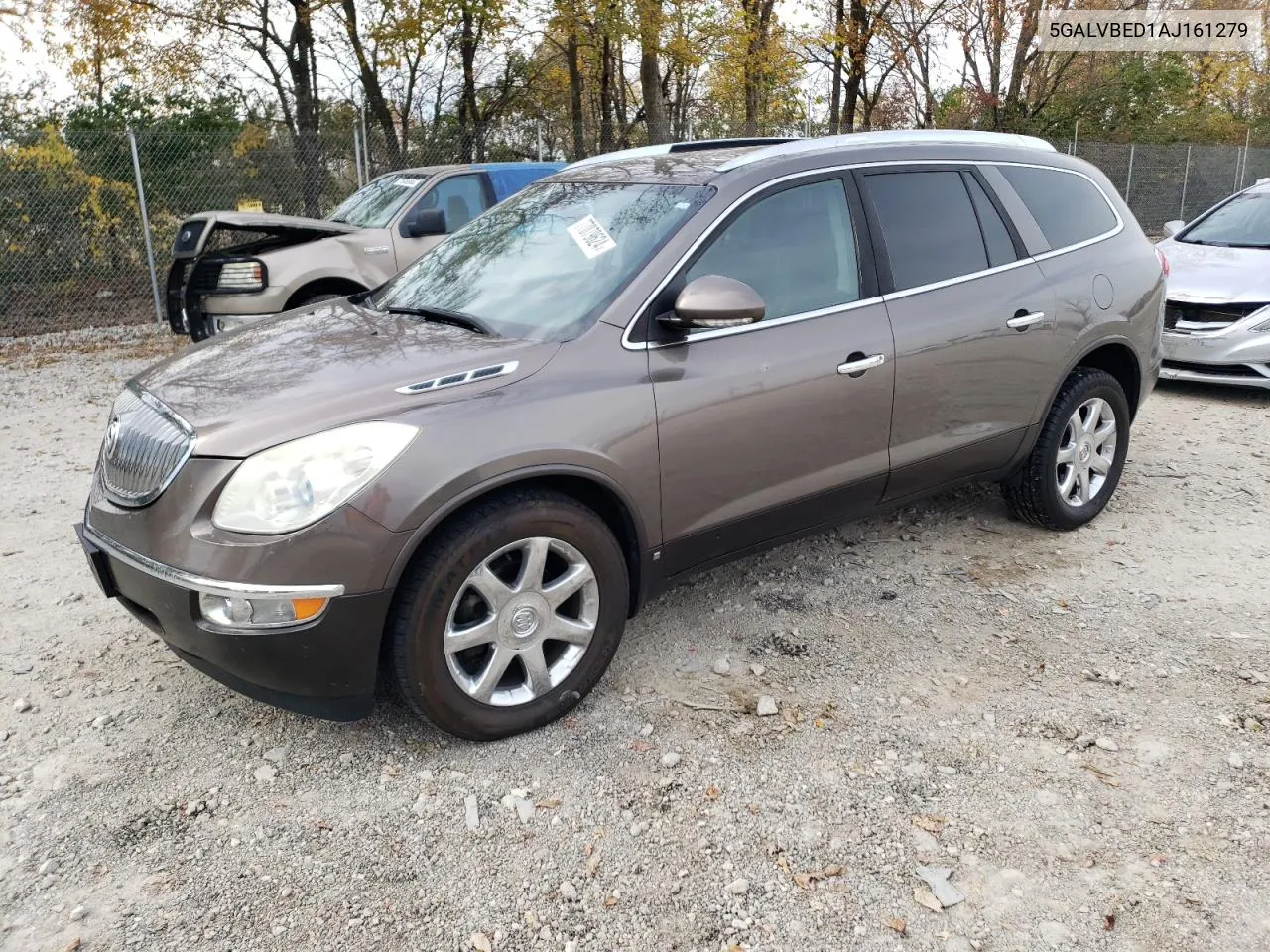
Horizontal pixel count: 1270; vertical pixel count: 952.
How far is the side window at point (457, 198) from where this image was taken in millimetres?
8938

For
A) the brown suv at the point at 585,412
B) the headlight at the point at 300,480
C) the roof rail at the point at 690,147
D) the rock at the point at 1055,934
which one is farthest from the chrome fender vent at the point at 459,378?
the rock at the point at 1055,934

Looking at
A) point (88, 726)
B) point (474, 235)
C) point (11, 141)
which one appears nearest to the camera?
point (88, 726)

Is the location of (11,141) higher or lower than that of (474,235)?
higher

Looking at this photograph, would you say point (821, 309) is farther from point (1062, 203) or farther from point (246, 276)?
point (246, 276)

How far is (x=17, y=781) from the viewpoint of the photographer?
2936 mm

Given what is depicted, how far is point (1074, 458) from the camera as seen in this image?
15.4ft

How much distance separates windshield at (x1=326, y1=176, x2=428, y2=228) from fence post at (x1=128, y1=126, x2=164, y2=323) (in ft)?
9.34

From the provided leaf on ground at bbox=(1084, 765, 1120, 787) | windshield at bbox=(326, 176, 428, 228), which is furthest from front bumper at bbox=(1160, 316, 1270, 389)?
windshield at bbox=(326, 176, 428, 228)

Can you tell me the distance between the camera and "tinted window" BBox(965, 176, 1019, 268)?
4.19m

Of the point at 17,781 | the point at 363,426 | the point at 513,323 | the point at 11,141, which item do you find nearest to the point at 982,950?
the point at 363,426

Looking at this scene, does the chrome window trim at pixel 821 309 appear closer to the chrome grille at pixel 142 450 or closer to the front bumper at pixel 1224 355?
the chrome grille at pixel 142 450

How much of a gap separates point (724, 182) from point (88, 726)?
2.82 meters

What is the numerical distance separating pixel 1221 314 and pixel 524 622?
6.68m

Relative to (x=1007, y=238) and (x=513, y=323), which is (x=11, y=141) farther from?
(x=1007, y=238)
